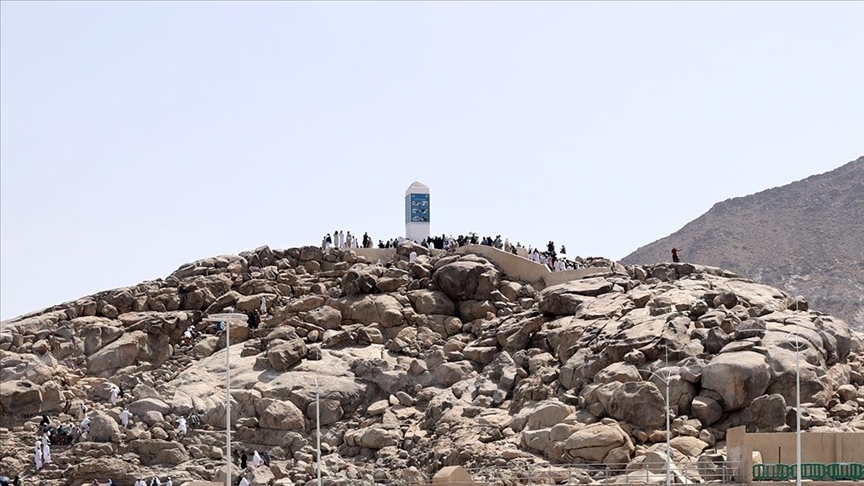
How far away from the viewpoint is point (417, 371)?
6244 cm

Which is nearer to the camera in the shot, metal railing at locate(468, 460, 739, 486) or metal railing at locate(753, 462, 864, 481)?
metal railing at locate(753, 462, 864, 481)

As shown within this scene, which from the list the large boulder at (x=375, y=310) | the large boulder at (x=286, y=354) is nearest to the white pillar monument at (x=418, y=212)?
the large boulder at (x=375, y=310)

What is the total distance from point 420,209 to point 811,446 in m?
33.0

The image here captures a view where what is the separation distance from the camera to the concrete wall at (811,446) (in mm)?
48938

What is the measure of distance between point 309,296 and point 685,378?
1880 centimetres

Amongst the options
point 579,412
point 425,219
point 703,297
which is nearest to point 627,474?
point 579,412

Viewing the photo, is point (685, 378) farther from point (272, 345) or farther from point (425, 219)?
point (425, 219)

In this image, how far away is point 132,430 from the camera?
2306 inches

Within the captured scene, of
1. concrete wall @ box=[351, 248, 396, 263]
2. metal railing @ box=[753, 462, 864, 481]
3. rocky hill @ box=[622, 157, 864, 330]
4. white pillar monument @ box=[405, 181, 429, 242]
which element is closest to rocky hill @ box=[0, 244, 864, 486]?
concrete wall @ box=[351, 248, 396, 263]

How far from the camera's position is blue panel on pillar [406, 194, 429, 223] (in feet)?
258

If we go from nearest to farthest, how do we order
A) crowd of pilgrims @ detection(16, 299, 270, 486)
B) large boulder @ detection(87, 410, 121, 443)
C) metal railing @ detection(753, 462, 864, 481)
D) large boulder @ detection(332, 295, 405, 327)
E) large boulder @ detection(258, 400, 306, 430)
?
metal railing @ detection(753, 462, 864, 481), crowd of pilgrims @ detection(16, 299, 270, 486), large boulder @ detection(87, 410, 121, 443), large boulder @ detection(258, 400, 306, 430), large boulder @ detection(332, 295, 405, 327)

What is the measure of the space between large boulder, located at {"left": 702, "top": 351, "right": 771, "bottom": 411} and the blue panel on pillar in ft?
84.9

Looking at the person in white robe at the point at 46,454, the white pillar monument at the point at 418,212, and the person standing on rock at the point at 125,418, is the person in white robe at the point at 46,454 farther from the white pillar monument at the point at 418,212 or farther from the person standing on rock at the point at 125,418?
the white pillar monument at the point at 418,212

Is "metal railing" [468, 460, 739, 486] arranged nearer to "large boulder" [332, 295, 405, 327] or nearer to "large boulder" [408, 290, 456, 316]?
"large boulder" [332, 295, 405, 327]
